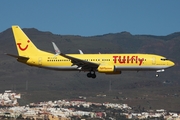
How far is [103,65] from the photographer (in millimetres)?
110938

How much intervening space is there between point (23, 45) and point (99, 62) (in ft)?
59.1

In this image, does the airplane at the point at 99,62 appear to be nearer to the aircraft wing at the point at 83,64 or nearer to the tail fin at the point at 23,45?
the aircraft wing at the point at 83,64

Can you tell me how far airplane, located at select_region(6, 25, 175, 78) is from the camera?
109500 millimetres

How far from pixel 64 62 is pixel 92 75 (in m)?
5.96

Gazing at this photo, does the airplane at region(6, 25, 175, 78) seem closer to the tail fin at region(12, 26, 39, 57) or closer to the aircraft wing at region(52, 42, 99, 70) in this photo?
the aircraft wing at region(52, 42, 99, 70)

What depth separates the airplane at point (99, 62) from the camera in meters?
110

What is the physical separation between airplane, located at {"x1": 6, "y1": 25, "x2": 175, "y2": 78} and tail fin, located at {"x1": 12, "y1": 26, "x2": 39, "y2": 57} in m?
0.22

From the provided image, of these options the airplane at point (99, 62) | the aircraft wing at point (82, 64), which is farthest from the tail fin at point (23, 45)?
the aircraft wing at point (82, 64)

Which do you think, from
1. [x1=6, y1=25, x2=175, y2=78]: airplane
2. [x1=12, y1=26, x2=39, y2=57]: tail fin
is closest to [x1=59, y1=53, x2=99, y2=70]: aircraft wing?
[x1=6, y1=25, x2=175, y2=78]: airplane

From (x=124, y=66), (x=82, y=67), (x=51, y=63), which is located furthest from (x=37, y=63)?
(x=124, y=66)

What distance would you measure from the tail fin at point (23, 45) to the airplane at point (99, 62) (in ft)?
0.71

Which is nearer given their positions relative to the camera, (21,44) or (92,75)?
(92,75)

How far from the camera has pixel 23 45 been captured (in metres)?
121

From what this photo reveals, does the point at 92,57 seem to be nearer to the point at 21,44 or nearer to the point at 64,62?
the point at 64,62
